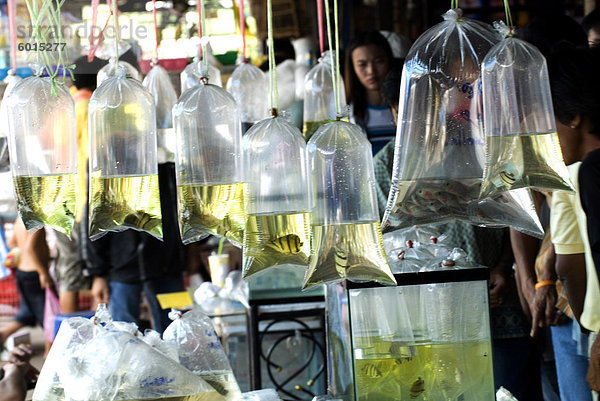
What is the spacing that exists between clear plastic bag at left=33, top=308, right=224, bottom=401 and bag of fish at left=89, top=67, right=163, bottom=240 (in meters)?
0.20

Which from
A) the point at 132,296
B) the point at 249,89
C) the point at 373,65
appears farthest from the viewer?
the point at 132,296

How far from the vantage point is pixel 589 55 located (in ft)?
5.90

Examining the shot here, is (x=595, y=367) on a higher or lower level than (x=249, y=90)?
lower

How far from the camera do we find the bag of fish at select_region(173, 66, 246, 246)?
1.31m

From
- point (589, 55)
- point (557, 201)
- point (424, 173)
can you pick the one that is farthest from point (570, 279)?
point (424, 173)

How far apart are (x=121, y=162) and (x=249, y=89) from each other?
87 cm

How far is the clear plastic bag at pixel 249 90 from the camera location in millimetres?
2119

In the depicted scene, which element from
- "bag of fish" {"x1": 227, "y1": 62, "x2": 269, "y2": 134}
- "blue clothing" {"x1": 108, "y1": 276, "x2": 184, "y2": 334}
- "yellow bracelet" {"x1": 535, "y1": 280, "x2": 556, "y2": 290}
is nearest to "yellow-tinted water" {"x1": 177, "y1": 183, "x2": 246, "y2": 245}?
"bag of fish" {"x1": 227, "y1": 62, "x2": 269, "y2": 134}

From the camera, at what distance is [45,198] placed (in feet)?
4.27

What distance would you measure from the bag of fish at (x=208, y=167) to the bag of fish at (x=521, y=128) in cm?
44

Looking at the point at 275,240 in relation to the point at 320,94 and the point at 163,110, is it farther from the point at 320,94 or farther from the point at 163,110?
the point at 320,94

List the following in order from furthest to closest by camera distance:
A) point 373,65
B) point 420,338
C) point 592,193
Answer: point 373,65 < point 592,193 < point 420,338

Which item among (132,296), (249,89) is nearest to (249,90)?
(249,89)

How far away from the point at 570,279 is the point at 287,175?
1.17 meters
